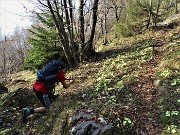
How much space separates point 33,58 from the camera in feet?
42.2

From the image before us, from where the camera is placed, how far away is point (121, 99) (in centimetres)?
736


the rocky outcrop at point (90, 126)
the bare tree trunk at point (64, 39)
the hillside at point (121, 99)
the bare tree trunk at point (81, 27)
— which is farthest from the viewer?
the bare tree trunk at point (81, 27)

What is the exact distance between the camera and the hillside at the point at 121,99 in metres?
6.38

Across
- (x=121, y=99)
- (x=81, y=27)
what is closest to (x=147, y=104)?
(x=121, y=99)

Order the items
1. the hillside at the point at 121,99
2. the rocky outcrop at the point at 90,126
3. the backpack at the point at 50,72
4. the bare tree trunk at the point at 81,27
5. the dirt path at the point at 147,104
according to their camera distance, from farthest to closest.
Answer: the bare tree trunk at the point at 81,27, the backpack at the point at 50,72, the hillside at the point at 121,99, the dirt path at the point at 147,104, the rocky outcrop at the point at 90,126

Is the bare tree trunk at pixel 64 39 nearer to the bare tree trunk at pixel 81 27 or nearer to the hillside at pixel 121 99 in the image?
the bare tree trunk at pixel 81 27

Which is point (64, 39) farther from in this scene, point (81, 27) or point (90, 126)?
point (90, 126)

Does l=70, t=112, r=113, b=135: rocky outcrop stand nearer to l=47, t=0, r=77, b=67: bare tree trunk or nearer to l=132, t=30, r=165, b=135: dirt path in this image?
l=132, t=30, r=165, b=135: dirt path

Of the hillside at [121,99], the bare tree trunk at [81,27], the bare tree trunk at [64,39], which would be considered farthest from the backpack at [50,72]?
the bare tree trunk at [81,27]

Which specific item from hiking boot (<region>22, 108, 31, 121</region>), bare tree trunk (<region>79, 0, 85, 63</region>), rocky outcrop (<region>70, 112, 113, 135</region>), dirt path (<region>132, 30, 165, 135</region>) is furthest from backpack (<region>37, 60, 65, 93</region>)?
bare tree trunk (<region>79, 0, 85, 63</region>)

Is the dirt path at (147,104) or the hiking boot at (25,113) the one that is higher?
the dirt path at (147,104)

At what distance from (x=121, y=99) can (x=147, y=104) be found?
0.71 metres

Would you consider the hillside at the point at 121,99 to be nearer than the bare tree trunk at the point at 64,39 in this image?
Yes

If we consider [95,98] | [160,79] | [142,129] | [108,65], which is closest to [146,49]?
[108,65]
